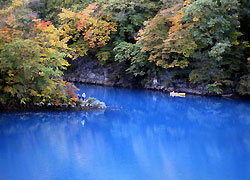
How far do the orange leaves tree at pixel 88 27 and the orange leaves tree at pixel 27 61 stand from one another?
31.9 feet

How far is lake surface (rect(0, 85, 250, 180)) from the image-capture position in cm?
743

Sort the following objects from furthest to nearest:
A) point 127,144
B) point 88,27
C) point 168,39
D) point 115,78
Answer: point 115,78 → point 88,27 → point 168,39 → point 127,144

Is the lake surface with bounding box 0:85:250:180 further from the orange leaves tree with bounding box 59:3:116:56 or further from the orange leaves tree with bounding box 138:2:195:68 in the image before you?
the orange leaves tree with bounding box 59:3:116:56

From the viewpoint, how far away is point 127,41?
83.0ft

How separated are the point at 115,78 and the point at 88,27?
4.58 m

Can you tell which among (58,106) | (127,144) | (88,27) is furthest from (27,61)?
(88,27)

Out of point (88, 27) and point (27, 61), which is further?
point (88, 27)

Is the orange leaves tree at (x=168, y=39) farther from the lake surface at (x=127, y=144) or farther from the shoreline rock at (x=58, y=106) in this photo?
the shoreline rock at (x=58, y=106)

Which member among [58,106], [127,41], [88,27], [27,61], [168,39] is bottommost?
[58,106]

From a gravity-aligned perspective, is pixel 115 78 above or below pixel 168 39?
below

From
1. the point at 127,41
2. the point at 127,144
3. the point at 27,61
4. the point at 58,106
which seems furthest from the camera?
the point at 127,41

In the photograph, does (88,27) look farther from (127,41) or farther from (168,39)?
(168,39)

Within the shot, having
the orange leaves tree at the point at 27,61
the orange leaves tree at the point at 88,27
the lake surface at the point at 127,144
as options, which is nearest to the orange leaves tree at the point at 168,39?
the orange leaves tree at the point at 88,27

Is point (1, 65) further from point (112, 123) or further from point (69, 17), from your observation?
Answer: point (69, 17)
